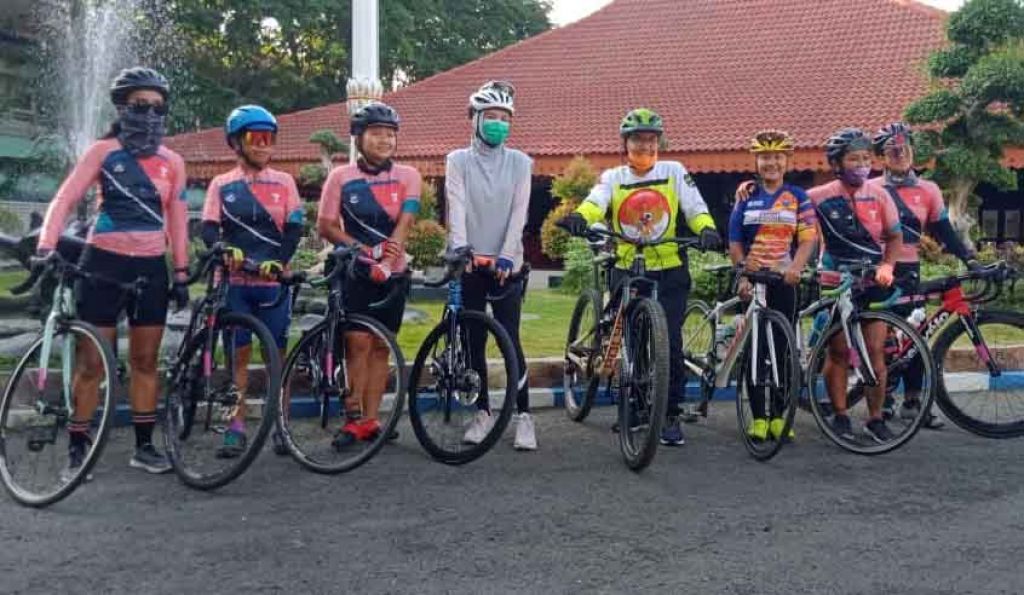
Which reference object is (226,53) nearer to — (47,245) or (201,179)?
(201,179)

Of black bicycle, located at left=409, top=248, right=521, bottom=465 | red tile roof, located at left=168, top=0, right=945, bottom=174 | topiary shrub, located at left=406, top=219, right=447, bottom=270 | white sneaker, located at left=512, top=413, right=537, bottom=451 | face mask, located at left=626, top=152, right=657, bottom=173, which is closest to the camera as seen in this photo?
black bicycle, located at left=409, top=248, right=521, bottom=465

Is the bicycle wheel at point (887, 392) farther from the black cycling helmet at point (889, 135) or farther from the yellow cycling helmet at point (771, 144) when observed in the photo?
the black cycling helmet at point (889, 135)

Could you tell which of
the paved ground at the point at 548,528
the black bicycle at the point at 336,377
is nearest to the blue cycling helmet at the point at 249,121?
the black bicycle at the point at 336,377

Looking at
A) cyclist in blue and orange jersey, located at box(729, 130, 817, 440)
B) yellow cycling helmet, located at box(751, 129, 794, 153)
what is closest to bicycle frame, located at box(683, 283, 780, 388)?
cyclist in blue and orange jersey, located at box(729, 130, 817, 440)

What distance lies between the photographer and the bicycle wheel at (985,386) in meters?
5.96

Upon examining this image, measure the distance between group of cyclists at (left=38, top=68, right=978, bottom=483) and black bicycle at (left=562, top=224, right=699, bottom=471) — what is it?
179 mm

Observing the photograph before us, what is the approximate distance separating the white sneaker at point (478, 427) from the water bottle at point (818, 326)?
6.89 ft

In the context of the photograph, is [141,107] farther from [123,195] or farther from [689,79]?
[689,79]

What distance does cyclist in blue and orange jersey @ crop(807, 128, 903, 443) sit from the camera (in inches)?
229

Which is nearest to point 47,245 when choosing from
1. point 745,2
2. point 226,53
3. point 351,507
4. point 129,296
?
point 129,296

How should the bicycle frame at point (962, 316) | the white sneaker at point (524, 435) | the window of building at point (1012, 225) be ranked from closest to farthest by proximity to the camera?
1. the white sneaker at point (524, 435)
2. the bicycle frame at point (962, 316)
3. the window of building at point (1012, 225)

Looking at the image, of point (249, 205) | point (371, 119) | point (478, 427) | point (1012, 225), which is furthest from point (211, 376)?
point (1012, 225)

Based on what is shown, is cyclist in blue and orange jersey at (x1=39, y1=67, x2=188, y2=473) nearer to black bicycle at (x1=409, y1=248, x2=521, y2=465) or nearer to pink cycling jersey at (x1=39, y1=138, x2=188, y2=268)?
pink cycling jersey at (x1=39, y1=138, x2=188, y2=268)

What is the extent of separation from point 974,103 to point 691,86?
781 cm
